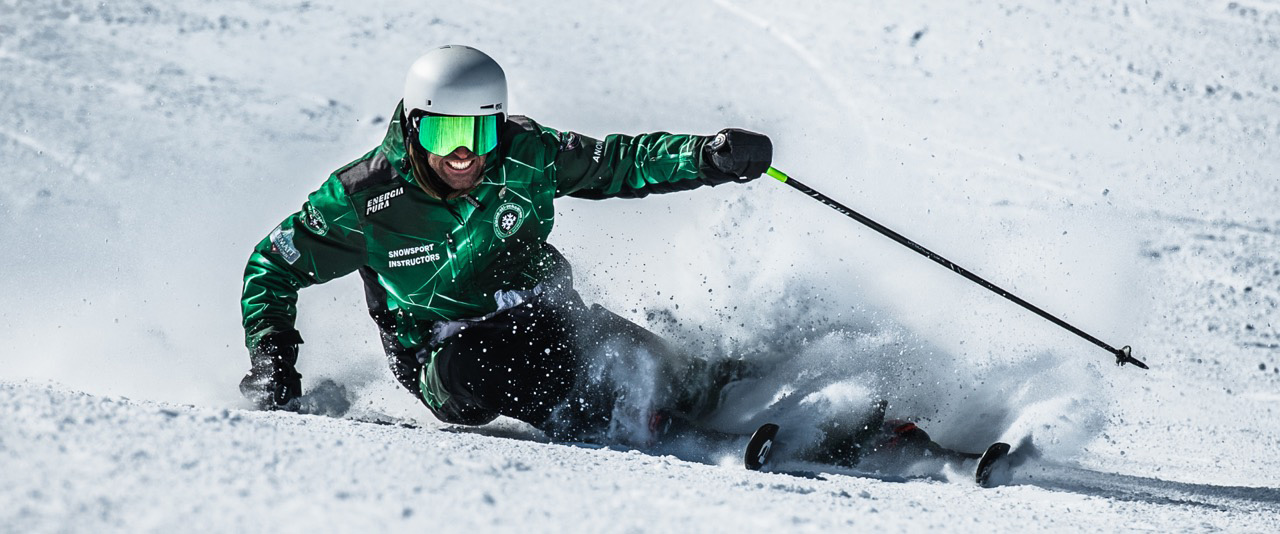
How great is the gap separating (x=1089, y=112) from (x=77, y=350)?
646 centimetres

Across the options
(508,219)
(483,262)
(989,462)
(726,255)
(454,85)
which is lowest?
(989,462)

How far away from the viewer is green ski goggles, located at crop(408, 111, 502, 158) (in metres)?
3.47

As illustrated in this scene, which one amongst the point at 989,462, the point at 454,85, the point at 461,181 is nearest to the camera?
the point at 454,85

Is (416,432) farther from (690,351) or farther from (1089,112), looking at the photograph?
(1089,112)

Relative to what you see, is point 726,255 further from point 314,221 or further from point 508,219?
point 314,221

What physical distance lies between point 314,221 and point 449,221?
0.45m

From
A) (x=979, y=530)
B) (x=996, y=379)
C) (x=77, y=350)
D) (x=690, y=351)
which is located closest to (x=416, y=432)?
(x=690, y=351)

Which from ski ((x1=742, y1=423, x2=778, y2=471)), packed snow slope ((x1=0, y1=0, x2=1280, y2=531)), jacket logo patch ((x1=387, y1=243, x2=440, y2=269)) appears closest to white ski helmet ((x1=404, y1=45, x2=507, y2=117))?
jacket logo patch ((x1=387, y1=243, x2=440, y2=269))

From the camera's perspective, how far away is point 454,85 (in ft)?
11.3

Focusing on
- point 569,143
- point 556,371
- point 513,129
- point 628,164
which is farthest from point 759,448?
point 513,129

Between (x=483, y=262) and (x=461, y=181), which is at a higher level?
(x=461, y=181)

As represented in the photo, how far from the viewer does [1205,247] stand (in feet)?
19.5

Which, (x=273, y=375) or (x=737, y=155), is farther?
(x=737, y=155)

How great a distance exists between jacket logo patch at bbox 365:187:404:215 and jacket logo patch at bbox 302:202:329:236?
16 centimetres
